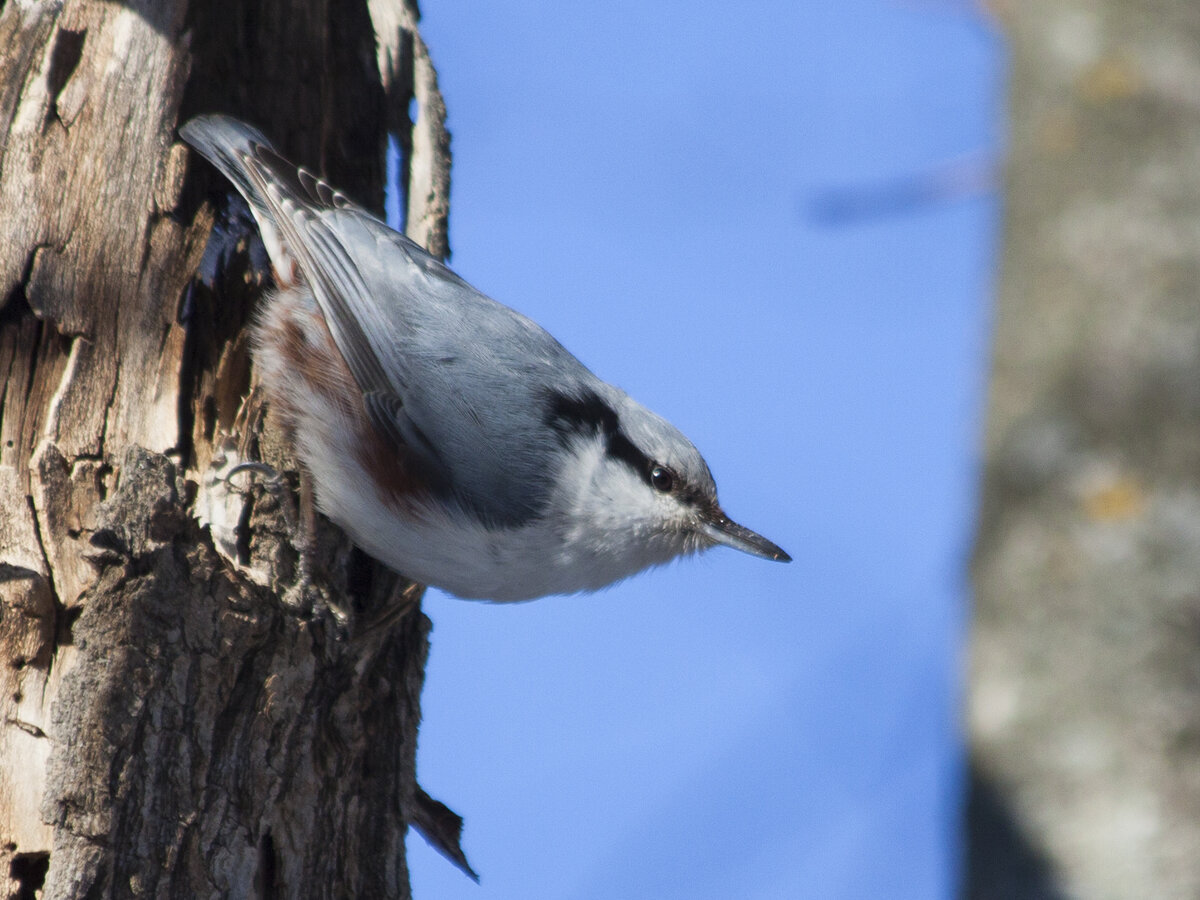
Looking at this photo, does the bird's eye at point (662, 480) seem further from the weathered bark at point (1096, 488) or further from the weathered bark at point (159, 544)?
the weathered bark at point (1096, 488)

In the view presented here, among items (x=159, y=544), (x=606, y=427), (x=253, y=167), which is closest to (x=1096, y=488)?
(x=159, y=544)

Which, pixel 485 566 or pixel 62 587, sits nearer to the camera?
pixel 62 587

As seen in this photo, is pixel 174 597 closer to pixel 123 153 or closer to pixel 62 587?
pixel 62 587

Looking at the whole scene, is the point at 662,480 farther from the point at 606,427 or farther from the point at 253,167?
the point at 253,167

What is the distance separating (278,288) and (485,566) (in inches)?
29.1

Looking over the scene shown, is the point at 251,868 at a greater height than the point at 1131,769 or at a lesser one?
lesser

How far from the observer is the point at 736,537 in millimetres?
2857

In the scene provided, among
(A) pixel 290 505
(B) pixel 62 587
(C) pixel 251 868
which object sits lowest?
(C) pixel 251 868

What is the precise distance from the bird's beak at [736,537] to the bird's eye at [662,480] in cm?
11

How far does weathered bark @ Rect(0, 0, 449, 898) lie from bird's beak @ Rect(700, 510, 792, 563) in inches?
26.4

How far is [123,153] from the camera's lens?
2.35m

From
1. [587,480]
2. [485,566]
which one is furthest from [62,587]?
[587,480]

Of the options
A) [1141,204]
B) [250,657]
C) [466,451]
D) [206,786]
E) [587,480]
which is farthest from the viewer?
[587,480]

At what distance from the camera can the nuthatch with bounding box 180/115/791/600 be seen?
249 centimetres
